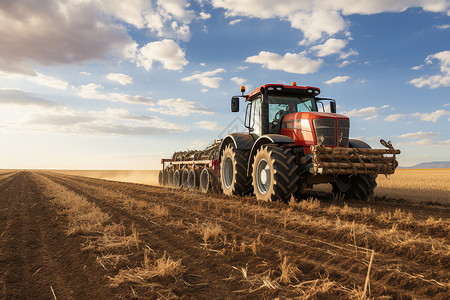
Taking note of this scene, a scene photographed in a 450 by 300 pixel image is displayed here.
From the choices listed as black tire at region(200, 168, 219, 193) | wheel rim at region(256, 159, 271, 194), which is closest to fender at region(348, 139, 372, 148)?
wheel rim at region(256, 159, 271, 194)

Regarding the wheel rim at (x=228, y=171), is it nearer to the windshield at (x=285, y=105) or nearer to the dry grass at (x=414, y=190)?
the windshield at (x=285, y=105)

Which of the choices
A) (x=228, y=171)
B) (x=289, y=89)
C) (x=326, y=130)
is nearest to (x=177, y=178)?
(x=228, y=171)

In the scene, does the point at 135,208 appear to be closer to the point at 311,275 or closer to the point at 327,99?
the point at 311,275

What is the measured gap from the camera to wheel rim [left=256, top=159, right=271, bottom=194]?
795cm

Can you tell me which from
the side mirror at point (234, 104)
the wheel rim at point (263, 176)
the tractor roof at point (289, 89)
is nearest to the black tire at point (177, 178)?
the side mirror at point (234, 104)

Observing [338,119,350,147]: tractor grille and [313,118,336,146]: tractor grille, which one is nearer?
[313,118,336,146]: tractor grille

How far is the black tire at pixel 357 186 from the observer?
8609 mm

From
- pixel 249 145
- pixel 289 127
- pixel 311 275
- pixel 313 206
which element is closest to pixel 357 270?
pixel 311 275

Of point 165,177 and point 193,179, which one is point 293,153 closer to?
point 193,179

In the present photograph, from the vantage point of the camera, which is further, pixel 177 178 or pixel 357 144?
pixel 177 178

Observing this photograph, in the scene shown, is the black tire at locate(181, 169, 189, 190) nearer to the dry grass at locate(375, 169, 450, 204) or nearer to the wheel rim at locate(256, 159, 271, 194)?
the wheel rim at locate(256, 159, 271, 194)

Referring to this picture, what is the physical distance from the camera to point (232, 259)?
3.50 metres

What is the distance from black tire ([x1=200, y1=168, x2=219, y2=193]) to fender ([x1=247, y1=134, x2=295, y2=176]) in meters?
2.51

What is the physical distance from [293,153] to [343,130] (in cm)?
143
